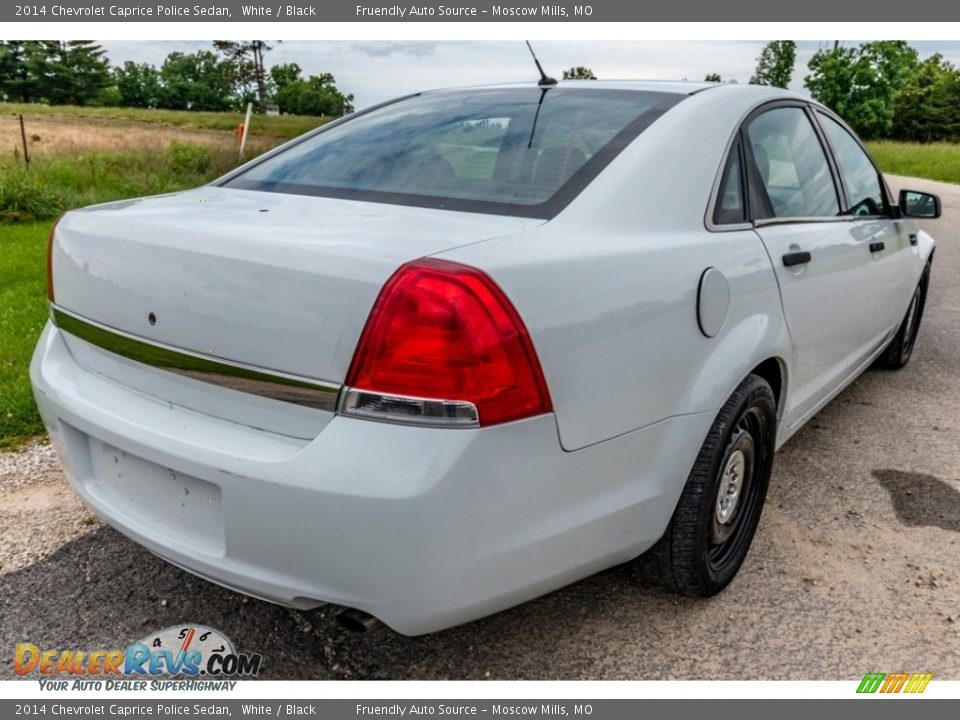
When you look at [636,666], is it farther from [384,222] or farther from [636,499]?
[384,222]

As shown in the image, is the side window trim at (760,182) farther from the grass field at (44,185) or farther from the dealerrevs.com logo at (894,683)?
the grass field at (44,185)

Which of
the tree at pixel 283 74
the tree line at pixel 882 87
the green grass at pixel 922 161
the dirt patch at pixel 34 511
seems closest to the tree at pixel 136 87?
the tree at pixel 283 74

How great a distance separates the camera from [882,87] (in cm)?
5081

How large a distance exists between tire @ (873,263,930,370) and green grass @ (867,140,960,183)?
71.4ft

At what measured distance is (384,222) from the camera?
198cm

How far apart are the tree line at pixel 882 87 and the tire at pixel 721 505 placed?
44486 millimetres

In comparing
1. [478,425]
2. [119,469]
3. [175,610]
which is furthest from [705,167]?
[175,610]

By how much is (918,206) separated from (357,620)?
3.65 m

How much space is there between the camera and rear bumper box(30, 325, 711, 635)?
1.62m

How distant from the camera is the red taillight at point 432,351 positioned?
1.62 meters

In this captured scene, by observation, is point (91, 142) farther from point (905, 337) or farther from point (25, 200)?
point (905, 337)

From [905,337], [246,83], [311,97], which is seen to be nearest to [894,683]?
[905,337]

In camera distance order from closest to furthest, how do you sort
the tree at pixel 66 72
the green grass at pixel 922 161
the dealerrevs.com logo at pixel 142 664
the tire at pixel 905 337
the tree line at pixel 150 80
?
the dealerrevs.com logo at pixel 142 664 < the tire at pixel 905 337 < the green grass at pixel 922 161 < the tree line at pixel 150 80 < the tree at pixel 66 72

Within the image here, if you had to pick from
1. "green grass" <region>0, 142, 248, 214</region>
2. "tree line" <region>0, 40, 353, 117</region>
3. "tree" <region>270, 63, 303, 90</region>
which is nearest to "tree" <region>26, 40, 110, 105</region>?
"tree line" <region>0, 40, 353, 117</region>
